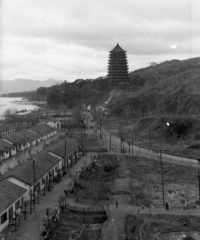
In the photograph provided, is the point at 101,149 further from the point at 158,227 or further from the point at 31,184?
the point at 158,227

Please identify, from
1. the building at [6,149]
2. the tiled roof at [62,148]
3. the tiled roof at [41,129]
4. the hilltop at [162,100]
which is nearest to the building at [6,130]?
the tiled roof at [41,129]

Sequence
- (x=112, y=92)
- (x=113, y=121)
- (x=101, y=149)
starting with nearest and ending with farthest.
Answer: (x=101, y=149), (x=113, y=121), (x=112, y=92)

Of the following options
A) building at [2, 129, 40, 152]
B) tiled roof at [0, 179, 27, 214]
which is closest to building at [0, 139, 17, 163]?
building at [2, 129, 40, 152]

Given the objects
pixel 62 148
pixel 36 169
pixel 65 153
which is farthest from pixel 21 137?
pixel 36 169

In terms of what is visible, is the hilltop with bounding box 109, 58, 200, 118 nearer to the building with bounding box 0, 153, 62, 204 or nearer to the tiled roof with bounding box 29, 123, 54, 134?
the tiled roof with bounding box 29, 123, 54, 134

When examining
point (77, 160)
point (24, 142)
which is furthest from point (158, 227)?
point (24, 142)

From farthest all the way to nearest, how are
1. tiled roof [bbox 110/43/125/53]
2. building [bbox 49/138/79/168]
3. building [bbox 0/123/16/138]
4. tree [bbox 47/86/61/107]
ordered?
1. tree [bbox 47/86/61/107]
2. tiled roof [bbox 110/43/125/53]
3. building [bbox 0/123/16/138]
4. building [bbox 49/138/79/168]

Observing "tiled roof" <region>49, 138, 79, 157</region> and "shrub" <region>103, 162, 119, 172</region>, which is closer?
"tiled roof" <region>49, 138, 79, 157</region>
